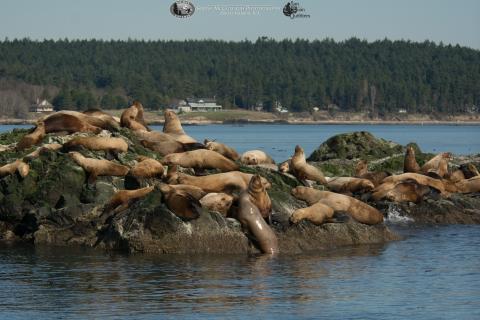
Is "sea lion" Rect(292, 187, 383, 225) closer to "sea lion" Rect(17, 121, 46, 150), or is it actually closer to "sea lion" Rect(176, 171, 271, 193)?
"sea lion" Rect(176, 171, 271, 193)

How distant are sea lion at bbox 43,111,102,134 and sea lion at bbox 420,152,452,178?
33.0 ft

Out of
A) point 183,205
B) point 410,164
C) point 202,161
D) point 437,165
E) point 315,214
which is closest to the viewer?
point 183,205

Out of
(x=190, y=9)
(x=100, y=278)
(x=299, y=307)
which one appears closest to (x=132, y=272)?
(x=100, y=278)

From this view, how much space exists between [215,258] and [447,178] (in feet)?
39.8

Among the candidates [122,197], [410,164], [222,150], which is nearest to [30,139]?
[122,197]

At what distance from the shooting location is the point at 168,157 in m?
24.8

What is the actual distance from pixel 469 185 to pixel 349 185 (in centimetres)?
399

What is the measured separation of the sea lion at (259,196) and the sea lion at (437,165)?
1035cm

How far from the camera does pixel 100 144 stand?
81.2 ft

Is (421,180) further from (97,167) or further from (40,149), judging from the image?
(40,149)

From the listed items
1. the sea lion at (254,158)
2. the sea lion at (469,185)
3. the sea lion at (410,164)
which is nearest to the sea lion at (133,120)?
the sea lion at (254,158)

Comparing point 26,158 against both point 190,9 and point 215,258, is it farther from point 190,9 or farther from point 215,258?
point 190,9


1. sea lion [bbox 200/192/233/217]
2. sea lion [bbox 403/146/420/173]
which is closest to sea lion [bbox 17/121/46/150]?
sea lion [bbox 200/192/233/217]

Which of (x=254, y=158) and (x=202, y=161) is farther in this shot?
(x=254, y=158)
